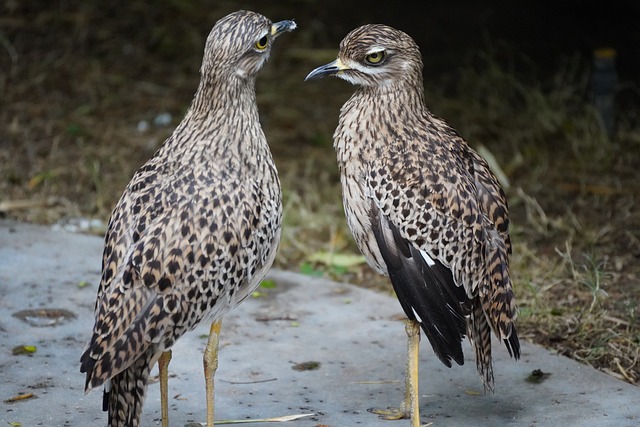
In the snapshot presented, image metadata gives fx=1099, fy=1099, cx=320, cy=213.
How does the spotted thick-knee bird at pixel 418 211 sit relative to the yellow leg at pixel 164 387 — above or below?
above

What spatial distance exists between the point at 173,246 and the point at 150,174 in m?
0.43

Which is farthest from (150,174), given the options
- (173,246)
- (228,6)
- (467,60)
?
(228,6)

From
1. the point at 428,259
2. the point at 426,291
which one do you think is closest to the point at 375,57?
the point at 428,259

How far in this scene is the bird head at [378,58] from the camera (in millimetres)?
5086

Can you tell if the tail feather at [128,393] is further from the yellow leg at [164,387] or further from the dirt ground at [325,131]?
the dirt ground at [325,131]

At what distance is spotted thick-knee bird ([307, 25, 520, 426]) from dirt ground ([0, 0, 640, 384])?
0.99 metres

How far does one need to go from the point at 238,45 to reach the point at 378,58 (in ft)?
2.42

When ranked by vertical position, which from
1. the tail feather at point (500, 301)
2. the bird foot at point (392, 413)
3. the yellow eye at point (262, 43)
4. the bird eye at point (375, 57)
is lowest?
the bird foot at point (392, 413)

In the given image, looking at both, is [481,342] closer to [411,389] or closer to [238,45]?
[411,389]

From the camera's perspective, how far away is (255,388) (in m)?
5.17

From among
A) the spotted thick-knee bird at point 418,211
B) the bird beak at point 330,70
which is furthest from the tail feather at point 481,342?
the bird beak at point 330,70

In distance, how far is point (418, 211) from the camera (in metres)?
4.81

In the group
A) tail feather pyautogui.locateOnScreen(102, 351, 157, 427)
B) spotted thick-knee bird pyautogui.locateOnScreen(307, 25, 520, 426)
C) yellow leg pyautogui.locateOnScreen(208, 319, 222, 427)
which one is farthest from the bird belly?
tail feather pyautogui.locateOnScreen(102, 351, 157, 427)

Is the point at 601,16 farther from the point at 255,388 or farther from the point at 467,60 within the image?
the point at 255,388
